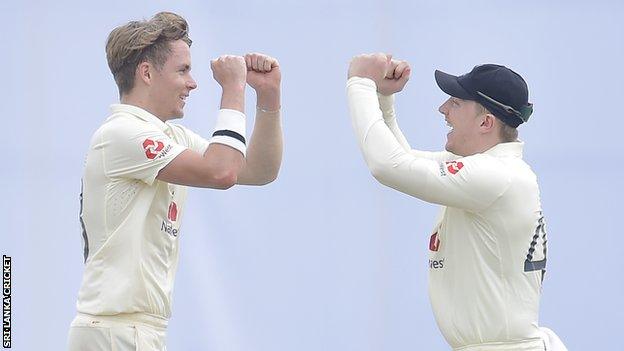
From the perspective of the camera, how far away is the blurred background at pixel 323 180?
15.0 ft

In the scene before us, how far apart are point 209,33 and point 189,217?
25.8 inches

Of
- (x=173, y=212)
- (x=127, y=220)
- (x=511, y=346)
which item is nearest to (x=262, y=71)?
(x=173, y=212)

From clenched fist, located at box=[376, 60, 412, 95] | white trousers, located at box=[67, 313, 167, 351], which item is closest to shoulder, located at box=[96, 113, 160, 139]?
white trousers, located at box=[67, 313, 167, 351]

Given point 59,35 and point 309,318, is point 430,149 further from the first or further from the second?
point 59,35

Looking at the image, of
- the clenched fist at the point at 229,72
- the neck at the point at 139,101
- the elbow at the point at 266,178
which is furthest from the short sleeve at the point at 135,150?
the elbow at the point at 266,178

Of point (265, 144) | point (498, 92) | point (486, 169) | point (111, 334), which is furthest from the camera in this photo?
point (265, 144)

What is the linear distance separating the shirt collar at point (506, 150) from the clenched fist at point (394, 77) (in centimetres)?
36

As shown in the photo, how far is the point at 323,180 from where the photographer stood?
15.4ft

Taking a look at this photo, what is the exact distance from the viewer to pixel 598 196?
15.7 ft

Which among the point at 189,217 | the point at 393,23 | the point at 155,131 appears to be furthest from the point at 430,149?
the point at 155,131

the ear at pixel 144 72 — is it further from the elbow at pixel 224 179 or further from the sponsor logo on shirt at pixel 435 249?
the sponsor logo on shirt at pixel 435 249

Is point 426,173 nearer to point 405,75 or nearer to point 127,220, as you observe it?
point 405,75

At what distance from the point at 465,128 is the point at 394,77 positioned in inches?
11.6

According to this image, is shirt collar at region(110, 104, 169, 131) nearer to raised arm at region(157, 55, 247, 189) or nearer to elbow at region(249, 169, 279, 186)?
raised arm at region(157, 55, 247, 189)
